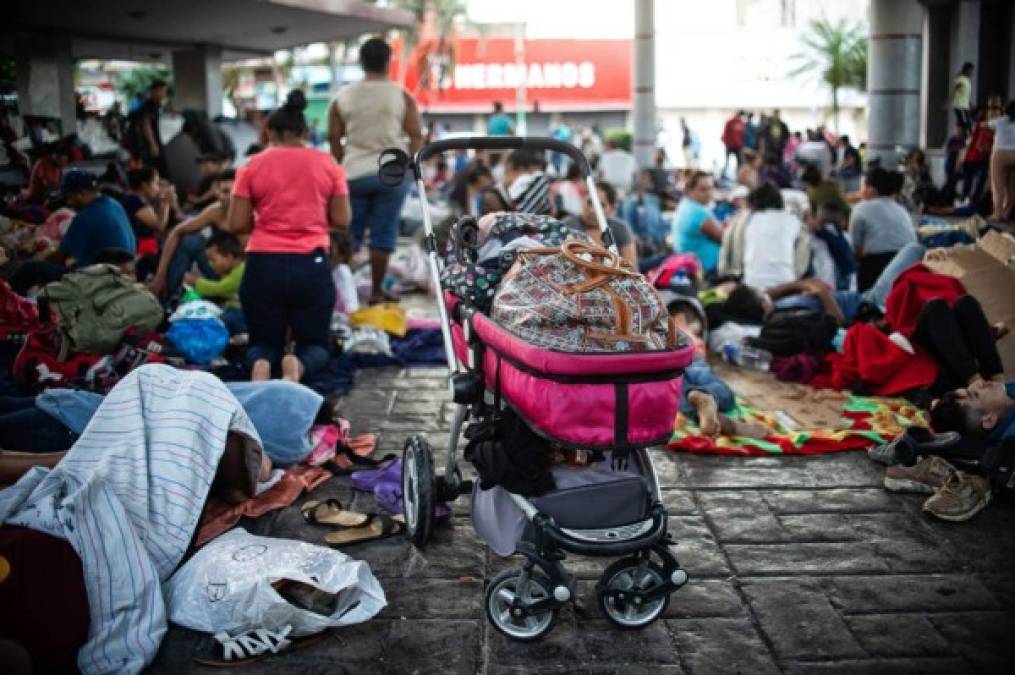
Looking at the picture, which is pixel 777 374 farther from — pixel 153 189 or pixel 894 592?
pixel 153 189

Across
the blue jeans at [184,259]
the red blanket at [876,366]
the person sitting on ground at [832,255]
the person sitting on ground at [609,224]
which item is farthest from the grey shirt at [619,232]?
the blue jeans at [184,259]

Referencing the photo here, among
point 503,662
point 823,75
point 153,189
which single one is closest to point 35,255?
point 153,189

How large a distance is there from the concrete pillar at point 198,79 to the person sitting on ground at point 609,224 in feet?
35.8

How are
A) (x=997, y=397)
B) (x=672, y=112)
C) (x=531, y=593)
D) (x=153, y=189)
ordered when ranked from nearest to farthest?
1. (x=531, y=593)
2. (x=997, y=397)
3. (x=153, y=189)
4. (x=672, y=112)

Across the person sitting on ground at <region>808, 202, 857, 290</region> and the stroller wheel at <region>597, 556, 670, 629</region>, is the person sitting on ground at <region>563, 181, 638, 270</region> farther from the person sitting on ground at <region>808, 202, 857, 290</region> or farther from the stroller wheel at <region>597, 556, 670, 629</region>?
the stroller wheel at <region>597, 556, 670, 629</region>

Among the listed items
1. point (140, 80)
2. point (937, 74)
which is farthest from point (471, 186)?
point (140, 80)

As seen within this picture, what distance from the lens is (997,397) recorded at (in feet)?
15.8

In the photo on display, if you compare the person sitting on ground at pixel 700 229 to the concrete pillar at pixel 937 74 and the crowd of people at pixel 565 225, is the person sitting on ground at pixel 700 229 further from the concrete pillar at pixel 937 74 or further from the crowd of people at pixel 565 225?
the concrete pillar at pixel 937 74

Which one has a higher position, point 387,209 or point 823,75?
point 823,75

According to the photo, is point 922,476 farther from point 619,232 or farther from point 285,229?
point 285,229

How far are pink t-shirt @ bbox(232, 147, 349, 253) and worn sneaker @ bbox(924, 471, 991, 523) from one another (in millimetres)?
3537

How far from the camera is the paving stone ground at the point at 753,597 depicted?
3256mm

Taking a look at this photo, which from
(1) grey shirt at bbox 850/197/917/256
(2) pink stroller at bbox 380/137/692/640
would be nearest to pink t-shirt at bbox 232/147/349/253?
(2) pink stroller at bbox 380/137/692/640

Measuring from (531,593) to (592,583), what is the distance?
0.49 m
